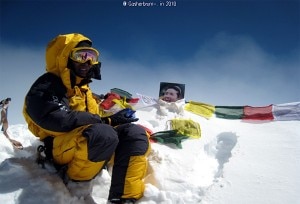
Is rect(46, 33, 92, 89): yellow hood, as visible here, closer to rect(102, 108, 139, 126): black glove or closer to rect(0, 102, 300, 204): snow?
rect(102, 108, 139, 126): black glove

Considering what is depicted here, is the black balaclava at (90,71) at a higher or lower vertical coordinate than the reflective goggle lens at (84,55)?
lower

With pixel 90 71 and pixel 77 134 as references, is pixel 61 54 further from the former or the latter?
pixel 77 134

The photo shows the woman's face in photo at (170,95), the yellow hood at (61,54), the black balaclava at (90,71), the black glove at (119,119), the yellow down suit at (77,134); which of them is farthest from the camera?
the woman's face in photo at (170,95)

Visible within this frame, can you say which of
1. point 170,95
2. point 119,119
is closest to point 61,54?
point 119,119

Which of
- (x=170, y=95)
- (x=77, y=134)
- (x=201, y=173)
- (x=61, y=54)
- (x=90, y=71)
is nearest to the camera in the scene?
(x=77, y=134)

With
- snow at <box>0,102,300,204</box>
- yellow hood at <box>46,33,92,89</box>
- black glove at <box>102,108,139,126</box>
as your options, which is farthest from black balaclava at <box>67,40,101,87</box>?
snow at <box>0,102,300,204</box>

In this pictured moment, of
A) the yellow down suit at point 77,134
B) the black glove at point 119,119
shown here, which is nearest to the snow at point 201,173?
the yellow down suit at point 77,134

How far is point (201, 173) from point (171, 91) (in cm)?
373

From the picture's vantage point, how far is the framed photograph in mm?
7575

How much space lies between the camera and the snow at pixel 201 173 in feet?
9.99

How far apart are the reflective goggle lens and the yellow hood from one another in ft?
0.19

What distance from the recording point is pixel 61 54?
3.42 metres

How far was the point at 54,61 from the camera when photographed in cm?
345

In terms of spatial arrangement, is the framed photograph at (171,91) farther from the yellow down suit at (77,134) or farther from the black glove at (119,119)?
the yellow down suit at (77,134)
